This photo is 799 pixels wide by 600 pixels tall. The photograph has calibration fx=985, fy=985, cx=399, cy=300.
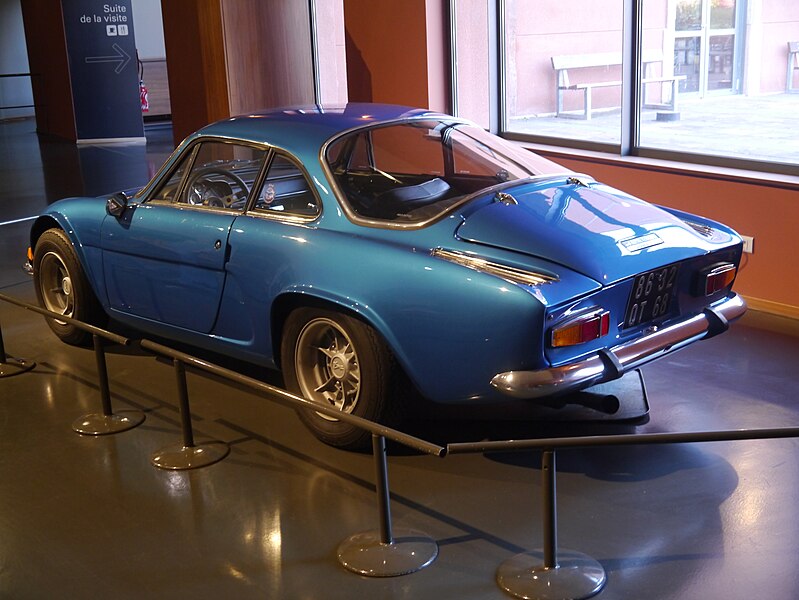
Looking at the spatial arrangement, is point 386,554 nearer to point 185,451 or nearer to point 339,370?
point 339,370

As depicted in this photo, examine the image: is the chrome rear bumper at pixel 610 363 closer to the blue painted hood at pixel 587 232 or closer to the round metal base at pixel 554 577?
the blue painted hood at pixel 587 232

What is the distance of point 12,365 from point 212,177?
1.72 metres

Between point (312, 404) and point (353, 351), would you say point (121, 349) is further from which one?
point (312, 404)

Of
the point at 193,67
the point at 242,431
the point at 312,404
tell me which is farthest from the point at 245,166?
the point at 193,67

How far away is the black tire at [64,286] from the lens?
5.62m

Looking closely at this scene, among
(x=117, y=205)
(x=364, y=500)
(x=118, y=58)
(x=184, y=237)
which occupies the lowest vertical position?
(x=364, y=500)

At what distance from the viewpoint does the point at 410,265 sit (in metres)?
3.83

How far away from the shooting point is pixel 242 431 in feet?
15.0

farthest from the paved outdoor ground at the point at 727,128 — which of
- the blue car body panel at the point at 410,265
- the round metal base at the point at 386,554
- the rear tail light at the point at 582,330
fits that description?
the round metal base at the point at 386,554

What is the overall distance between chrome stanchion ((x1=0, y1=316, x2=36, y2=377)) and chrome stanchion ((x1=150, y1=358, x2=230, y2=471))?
1593 millimetres

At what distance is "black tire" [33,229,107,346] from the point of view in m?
5.62

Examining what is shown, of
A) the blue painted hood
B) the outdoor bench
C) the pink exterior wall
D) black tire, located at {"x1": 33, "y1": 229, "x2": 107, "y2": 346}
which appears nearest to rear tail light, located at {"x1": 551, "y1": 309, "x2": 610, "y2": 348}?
the blue painted hood

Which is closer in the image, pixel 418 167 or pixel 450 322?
pixel 450 322

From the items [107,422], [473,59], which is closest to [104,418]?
[107,422]
